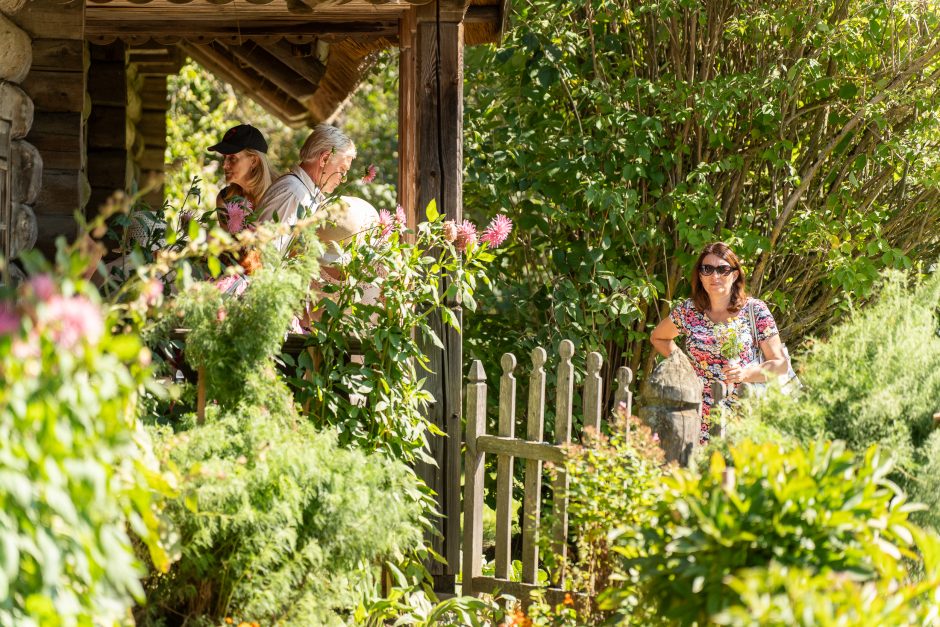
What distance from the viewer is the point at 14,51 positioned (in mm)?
4781

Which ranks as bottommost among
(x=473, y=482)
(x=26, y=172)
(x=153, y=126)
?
(x=473, y=482)

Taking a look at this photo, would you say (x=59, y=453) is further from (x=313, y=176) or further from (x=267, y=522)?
(x=313, y=176)

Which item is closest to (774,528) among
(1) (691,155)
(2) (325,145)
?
(2) (325,145)

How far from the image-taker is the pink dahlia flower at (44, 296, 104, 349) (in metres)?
2.11

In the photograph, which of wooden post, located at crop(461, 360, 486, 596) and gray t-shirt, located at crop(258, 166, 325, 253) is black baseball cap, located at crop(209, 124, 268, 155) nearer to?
gray t-shirt, located at crop(258, 166, 325, 253)

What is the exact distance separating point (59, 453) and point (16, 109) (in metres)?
3.21

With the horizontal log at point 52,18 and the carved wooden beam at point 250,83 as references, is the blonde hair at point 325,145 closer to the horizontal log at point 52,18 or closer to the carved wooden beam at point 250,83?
the horizontal log at point 52,18

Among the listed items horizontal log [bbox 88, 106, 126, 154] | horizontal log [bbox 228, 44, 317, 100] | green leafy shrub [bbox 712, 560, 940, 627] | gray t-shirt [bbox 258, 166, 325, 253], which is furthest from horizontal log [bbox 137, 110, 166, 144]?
green leafy shrub [bbox 712, 560, 940, 627]

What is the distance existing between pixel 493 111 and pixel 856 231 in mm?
2221

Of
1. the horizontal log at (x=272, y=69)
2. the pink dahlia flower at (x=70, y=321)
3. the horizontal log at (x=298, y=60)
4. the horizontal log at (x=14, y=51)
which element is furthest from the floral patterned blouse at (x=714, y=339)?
the horizontal log at (x=272, y=69)

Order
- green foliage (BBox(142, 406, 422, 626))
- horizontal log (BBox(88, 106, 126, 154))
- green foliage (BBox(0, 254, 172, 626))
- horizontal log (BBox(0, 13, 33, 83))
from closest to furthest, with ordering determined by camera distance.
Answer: green foliage (BBox(0, 254, 172, 626)) < green foliage (BBox(142, 406, 422, 626)) < horizontal log (BBox(0, 13, 33, 83)) < horizontal log (BBox(88, 106, 126, 154))

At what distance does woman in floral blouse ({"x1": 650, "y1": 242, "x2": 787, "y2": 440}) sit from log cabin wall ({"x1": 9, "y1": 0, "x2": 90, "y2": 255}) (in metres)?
2.73

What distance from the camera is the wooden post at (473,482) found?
5.00 m

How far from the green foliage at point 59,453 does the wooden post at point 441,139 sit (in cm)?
252
